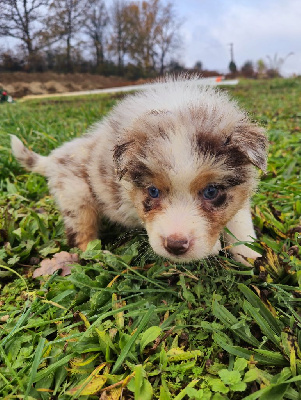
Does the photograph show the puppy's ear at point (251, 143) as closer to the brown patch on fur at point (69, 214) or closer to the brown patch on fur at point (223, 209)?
the brown patch on fur at point (223, 209)

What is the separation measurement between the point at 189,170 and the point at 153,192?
1.08 feet

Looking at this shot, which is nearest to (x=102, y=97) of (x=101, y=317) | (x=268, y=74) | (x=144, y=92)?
(x=144, y=92)

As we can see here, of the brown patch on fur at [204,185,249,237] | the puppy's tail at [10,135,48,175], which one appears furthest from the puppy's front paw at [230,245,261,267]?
the puppy's tail at [10,135,48,175]

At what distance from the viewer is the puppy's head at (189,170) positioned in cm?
211

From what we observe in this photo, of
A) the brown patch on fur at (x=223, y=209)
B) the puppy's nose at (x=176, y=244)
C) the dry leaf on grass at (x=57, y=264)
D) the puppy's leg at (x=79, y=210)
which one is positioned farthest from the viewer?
the puppy's leg at (x=79, y=210)

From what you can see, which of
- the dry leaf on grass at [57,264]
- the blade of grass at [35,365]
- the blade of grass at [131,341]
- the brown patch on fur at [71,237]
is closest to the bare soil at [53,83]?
the brown patch on fur at [71,237]

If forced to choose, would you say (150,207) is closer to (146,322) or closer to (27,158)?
(146,322)

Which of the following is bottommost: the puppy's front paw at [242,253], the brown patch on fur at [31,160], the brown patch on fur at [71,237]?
the brown patch on fur at [71,237]

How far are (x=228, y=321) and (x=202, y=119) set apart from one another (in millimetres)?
1255

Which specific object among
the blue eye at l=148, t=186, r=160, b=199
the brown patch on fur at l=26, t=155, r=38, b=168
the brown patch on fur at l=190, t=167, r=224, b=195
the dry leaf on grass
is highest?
the brown patch on fur at l=190, t=167, r=224, b=195

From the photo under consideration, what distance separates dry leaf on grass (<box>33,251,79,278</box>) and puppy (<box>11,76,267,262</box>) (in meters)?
0.54

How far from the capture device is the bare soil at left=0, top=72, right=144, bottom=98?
7969mm

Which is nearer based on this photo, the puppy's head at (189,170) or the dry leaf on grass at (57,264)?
the puppy's head at (189,170)

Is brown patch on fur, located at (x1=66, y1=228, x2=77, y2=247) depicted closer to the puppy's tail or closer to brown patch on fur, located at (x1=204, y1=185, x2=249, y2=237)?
the puppy's tail
